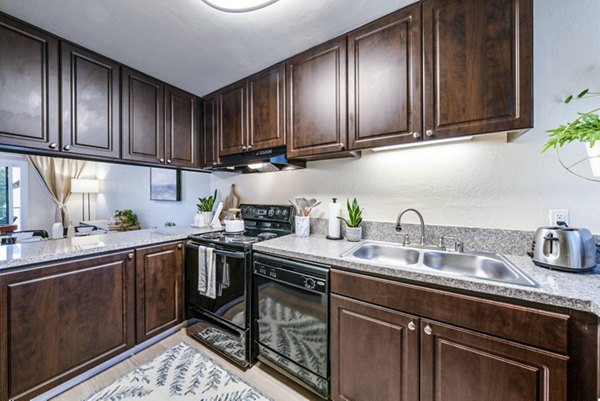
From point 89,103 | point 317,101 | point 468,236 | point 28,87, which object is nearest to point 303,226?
point 317,101

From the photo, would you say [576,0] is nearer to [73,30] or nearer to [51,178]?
[73,30]

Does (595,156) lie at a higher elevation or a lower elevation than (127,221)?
higher

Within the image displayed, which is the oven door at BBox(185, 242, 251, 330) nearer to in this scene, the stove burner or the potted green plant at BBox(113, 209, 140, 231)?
the stove burner

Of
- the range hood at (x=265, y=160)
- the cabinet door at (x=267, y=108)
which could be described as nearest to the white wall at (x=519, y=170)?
the range hood at (x=265, y=160)

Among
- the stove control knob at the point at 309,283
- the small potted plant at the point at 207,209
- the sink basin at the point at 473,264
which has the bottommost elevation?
the stove control knob at the point at 309,283

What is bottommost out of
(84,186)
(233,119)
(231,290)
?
(231,290)

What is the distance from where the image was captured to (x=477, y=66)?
1.21 meters

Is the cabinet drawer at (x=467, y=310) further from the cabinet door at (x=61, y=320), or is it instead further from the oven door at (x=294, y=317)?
the cabinet door at (x=61, y=320)

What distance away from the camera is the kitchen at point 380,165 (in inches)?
37.9

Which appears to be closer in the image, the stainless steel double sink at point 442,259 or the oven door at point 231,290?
the stainless steel double sink at point 442,259

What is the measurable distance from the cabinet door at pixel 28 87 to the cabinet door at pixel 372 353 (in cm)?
217

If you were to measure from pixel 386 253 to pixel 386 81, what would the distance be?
44.5 inches

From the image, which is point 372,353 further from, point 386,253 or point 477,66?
point 477,66

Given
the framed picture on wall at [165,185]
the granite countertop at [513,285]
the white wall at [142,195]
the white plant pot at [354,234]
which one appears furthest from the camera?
the framed picture on wall at [165,185]
